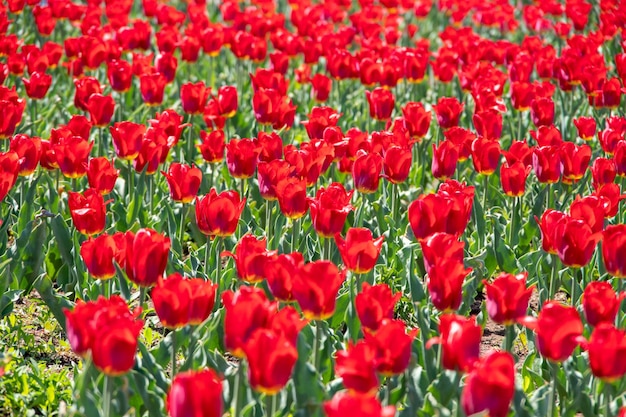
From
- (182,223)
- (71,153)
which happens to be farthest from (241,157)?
(71,153)

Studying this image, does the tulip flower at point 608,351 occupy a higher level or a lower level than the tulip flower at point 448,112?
higher

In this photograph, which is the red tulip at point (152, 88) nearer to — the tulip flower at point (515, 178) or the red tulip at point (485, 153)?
the red tulip at point (485, 153)

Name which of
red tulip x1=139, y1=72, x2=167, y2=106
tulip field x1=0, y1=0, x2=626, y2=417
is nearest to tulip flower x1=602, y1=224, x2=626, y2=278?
tulip field x1=0, y1=0, x2=626, y2=417

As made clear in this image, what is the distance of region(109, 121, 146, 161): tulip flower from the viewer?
4578 millimetres

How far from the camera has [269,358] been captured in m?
2.42

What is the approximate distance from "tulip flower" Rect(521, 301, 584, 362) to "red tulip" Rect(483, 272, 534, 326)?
21cm

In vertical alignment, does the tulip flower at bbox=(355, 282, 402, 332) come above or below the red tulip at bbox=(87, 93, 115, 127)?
above

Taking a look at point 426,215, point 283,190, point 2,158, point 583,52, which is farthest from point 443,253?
point 583,52

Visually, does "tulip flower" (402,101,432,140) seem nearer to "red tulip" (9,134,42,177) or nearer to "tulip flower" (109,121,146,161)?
"tulip flower" (109,121,146,161)

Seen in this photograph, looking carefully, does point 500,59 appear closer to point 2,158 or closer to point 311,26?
point 311,26

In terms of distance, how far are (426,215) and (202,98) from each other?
7.91ft

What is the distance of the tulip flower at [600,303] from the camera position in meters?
2.94

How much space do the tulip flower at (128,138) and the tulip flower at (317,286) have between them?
1975mm

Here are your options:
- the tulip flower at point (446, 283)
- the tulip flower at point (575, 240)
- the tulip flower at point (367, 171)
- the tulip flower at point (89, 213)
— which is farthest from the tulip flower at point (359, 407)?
the tulip flower at point (367, 171)
